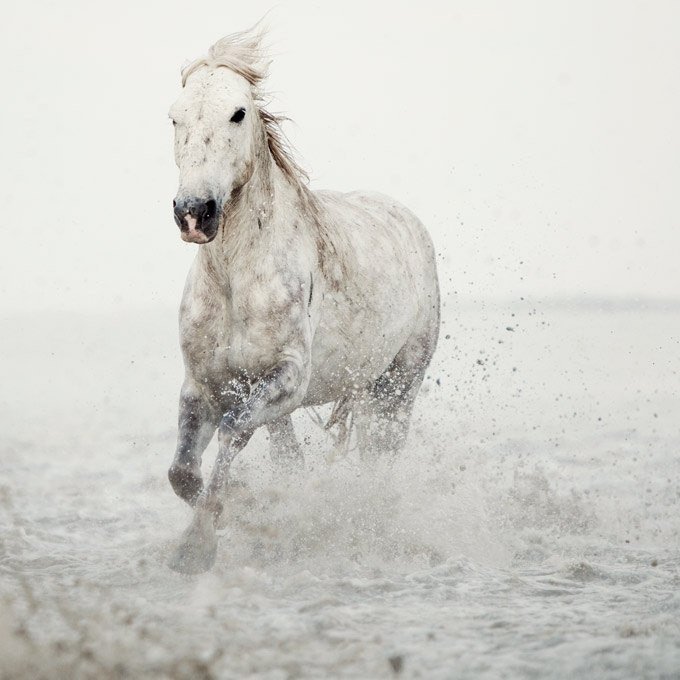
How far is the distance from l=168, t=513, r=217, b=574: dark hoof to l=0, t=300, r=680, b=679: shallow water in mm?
88

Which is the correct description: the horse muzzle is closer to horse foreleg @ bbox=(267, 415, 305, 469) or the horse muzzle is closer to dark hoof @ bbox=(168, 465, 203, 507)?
dark hoof @ bbox=(168, 465, 203, 507)

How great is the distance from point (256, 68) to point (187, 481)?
1.81 meters

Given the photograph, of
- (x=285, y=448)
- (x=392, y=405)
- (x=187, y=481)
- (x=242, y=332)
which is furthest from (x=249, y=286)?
(x=392, y=405)

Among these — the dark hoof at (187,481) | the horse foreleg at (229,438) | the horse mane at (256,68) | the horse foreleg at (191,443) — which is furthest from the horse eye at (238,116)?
the dark hoof at (187,481)

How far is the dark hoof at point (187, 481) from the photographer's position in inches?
188

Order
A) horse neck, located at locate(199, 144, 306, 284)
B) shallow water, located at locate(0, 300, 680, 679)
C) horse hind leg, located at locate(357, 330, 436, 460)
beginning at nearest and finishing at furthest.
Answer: shallow water, located at locate(0, 300, 680, 679) < horse neck, located at locate(199, 144, 306, 284) < horse hind leg, located at locate(357, 330, 436, 460)

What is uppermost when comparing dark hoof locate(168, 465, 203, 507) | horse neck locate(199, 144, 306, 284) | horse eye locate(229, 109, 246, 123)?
horse eye locate(229, 109, 246, 123)

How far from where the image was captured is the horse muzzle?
170 inches

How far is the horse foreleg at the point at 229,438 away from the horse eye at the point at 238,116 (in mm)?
1042

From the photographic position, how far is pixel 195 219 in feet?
14.2

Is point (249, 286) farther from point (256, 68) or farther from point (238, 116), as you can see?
point (256, 68)

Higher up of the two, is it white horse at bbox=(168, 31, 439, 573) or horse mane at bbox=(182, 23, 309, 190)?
horse mane at bbox=(182, 23, 309, 190)

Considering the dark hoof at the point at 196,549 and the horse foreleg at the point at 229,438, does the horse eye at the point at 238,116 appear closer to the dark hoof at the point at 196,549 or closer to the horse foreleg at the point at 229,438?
the horse foreleg at the point at 229,438

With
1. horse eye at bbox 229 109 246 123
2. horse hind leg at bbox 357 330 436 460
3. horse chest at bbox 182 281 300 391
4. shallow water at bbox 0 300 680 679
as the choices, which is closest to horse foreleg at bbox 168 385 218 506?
horse chest at bbox 182 281 300 391
